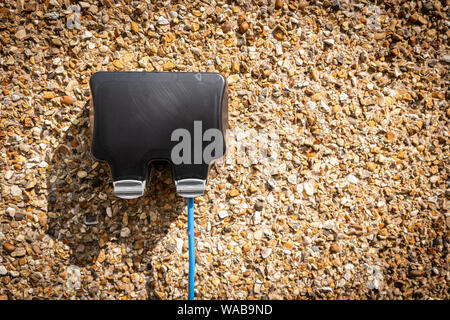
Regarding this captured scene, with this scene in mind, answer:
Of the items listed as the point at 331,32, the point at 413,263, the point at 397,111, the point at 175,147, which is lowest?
the point at 413,263

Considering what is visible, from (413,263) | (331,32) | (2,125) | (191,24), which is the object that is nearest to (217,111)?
(191,24)

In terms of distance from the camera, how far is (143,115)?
496 mm

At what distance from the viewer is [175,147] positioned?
1.66 feet

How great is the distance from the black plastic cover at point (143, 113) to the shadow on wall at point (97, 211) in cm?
10

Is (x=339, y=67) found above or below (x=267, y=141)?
above

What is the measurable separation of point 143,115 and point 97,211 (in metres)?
0.25

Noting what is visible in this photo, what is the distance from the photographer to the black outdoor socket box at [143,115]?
49cm

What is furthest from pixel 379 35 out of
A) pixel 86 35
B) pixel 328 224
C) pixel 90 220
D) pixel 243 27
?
pixel 90 220

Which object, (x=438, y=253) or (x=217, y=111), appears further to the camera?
(x=438, y=253)

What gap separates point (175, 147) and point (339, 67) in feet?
1.37

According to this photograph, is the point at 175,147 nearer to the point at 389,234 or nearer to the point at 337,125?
the point at 337,125

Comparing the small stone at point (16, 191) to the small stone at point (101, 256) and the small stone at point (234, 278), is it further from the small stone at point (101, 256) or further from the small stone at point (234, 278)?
the small stone at point (234, 278)

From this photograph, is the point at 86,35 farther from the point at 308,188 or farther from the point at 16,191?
the point at 308,188

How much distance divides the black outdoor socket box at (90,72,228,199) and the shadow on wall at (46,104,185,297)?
95 millimetres
